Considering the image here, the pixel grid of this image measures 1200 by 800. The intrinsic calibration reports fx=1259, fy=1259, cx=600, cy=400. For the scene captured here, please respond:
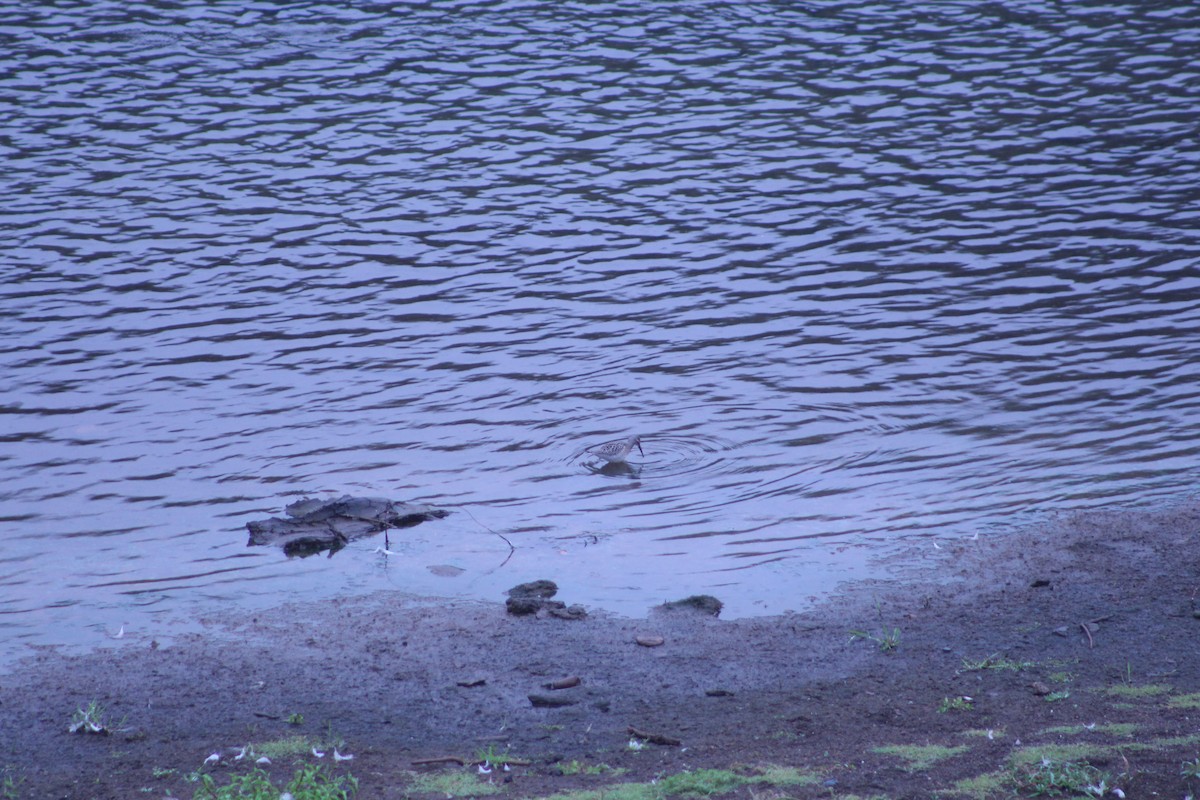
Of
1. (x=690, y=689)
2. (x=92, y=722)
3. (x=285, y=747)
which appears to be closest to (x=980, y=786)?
(x=690, y=689)

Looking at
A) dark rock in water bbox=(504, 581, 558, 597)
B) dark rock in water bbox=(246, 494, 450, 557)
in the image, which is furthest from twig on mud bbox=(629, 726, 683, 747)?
dark rock in water bbox=(246, 494, 450, 557)

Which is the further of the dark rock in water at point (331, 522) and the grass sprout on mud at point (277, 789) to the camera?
the dark rock in water at point (331, 522)

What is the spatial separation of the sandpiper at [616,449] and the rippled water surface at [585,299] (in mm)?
141

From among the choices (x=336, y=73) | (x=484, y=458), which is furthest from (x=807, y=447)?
(x=336, y=73)

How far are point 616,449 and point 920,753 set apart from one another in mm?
5036

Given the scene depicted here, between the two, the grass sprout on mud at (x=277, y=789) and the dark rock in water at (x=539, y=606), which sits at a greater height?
the grass sprout on mud at (x=277, y=789)

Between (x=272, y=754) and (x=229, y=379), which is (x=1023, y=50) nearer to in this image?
(x=229, y=379)

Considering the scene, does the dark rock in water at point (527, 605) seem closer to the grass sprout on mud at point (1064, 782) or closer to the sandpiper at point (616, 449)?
the sandpiper at point (616, 449)

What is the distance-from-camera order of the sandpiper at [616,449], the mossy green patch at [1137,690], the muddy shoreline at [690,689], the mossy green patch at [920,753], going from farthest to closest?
1. the sandpiper at [616,449]
2. the mossy green patch at [1137,690]
3. the muddy shoreline at [690,689]
4. the mossy green patch at [920,753]

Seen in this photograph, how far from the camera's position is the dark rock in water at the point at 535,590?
8266mm

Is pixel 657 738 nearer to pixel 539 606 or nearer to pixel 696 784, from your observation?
pixel 696 784

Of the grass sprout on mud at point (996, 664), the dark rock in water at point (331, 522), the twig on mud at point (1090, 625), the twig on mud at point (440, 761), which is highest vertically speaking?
the twig on mud at point (440, 761)

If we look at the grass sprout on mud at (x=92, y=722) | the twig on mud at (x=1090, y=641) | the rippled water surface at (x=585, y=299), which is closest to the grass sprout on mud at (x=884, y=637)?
the rippled water surface at (x=585, y=299)

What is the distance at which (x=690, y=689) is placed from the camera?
7.02 metres
